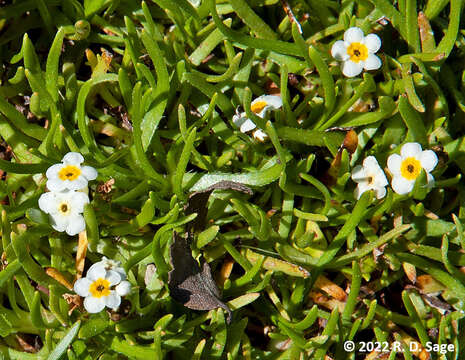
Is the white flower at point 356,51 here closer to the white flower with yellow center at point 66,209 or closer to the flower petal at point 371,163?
the flower petal at point 371,163

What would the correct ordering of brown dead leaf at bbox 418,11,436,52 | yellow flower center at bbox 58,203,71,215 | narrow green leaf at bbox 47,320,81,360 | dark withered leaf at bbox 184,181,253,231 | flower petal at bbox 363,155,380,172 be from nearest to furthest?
1. narrow green leaf at bbox 47,320,81,360
2. yellow flower center at bbox 58,203,71,215
3. dark withered leaf at bbox 184,181,253,231
4. flower petal at bbox 363,155,380,172
5. brown dead leaf at bbox 418,11,436,52

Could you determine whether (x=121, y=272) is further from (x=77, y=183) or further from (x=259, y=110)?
(x=259, y=110)

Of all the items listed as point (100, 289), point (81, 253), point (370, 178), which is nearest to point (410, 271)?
point (370, 178)

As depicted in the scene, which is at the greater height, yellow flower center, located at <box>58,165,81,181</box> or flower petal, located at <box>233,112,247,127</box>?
flower petal, located at <box>233,112,247,127</box>

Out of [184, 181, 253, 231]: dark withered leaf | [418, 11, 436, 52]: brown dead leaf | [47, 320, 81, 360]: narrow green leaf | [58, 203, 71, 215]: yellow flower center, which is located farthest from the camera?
[418, 11, 436, 52]: brown dead leaf

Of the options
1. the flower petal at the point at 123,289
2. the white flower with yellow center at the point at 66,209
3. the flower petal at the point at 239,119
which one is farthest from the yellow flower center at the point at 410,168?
the white flower with yellow center at the point at 66,209

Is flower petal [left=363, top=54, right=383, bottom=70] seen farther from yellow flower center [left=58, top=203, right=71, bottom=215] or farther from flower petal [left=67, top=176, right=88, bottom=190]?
yellow flower center [left=58, top=203, right=71, bottom=215]

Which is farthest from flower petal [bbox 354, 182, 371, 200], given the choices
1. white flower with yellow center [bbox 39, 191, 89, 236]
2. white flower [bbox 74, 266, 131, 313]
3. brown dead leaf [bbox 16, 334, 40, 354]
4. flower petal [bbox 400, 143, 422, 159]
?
brown dead leaf [bbox 16, 334, 40, 354]
